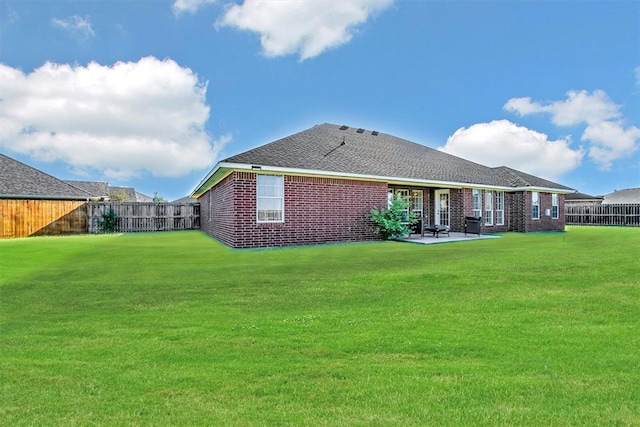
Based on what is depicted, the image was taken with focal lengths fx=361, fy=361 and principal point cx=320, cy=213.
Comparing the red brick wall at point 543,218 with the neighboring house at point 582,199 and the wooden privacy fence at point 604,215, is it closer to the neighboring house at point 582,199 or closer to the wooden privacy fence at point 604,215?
the wooden privacy fence at point 604,215

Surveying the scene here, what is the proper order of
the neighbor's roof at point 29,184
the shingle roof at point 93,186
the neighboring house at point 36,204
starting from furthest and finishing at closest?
the shingle roof at point 93,186
the neighbor's roof at point 29,184
the neighboring house at point 36,204

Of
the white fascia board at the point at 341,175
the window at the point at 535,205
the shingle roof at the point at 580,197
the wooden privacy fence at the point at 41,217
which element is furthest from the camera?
the shingle roof at the point at 580,197

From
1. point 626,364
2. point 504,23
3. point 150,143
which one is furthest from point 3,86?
point 504,23

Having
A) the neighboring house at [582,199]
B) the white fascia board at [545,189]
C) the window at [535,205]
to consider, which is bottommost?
the window at [535,205]

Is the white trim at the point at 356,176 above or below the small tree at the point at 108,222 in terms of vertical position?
above

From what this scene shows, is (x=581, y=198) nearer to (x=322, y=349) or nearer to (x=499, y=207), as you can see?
(x=499, y=207)

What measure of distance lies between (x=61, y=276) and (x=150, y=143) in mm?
15143

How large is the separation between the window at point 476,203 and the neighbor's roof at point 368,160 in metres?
0.71

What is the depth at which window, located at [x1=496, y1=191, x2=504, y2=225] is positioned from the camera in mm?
21453

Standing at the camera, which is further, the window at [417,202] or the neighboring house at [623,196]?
the neighboring house at [623,196]

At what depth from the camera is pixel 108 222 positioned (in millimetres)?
21891

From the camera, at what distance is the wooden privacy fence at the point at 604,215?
3027cm

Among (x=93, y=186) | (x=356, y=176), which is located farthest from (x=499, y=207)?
(x=93, y=186)

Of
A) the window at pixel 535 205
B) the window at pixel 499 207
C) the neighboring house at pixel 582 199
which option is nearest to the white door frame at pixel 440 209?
the window at pixel 499 207
